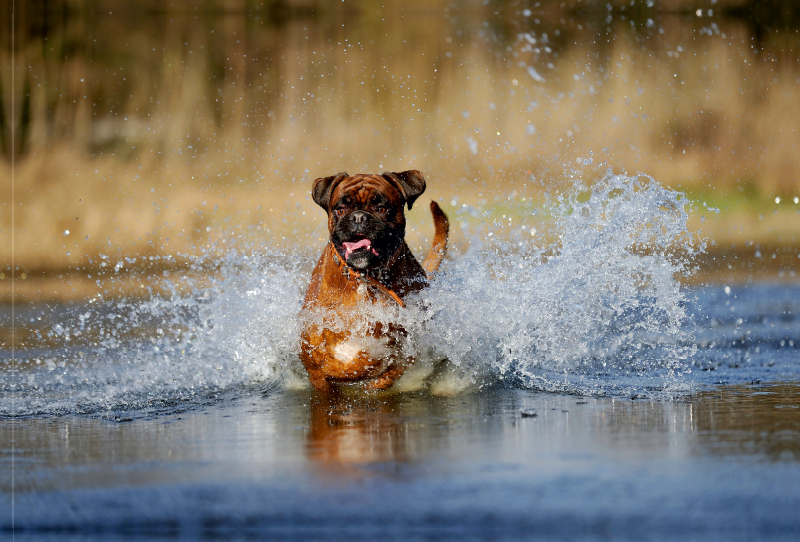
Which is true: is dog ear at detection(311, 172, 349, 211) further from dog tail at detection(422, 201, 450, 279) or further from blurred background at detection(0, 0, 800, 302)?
blurred background at detection(0, 0, 800, 302)

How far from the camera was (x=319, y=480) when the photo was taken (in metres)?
2.99

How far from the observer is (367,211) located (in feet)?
15.6

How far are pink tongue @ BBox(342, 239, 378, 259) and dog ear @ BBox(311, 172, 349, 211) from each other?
1.84 ft

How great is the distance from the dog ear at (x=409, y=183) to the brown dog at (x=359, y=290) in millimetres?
187

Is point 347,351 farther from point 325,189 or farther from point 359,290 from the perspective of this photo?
point 325,189

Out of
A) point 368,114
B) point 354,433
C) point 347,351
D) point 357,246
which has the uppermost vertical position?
point 368,114

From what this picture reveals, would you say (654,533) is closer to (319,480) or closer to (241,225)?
(319,480)

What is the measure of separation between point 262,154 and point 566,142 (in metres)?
4.67

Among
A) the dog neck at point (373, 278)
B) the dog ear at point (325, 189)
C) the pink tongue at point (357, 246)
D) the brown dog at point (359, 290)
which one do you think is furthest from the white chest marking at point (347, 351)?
the dog ear at point (325, 189)

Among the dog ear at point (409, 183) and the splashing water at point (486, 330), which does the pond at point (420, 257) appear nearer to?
the splashing water at point (486, 330)

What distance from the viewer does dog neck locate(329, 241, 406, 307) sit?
4656 mm

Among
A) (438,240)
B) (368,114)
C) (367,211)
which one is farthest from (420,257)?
(367,211)

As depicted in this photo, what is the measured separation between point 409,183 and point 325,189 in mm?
457

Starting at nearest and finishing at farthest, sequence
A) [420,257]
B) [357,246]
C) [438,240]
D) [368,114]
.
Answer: [357,246] → [438,240] → [420,257] → [368,114]
